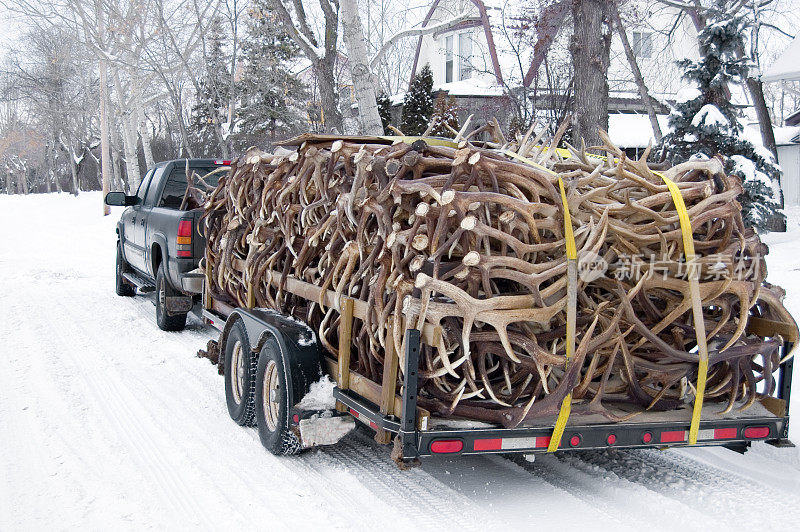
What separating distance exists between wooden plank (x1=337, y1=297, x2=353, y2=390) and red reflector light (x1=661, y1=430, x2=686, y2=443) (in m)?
1.90

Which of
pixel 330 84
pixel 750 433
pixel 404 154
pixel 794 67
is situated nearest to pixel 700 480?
pixel 750 433

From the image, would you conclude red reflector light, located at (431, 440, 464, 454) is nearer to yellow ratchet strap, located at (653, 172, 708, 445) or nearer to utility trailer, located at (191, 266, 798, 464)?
utility trailer, located at (191, 266, 798, 464)

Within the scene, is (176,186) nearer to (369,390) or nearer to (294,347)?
(294,347)

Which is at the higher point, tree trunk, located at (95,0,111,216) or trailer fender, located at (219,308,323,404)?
tree trunk, located at (95,0,111,216)

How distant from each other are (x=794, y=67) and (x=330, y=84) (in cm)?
941

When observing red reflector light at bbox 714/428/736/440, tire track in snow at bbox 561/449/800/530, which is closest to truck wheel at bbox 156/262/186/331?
tire track in snow at bbox 561/449/800/530

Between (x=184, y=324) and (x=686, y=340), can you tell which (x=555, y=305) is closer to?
(x=686, y=340)

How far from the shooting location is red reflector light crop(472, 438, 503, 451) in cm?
381

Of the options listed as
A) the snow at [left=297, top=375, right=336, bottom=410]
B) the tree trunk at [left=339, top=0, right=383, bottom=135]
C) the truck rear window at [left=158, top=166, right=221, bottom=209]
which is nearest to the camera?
the snow at [left=297, top=375, right=336, bottom=410]

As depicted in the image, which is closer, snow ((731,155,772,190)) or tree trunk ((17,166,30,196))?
snow ((731,155,772,190))

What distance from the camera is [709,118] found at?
14.9 metres

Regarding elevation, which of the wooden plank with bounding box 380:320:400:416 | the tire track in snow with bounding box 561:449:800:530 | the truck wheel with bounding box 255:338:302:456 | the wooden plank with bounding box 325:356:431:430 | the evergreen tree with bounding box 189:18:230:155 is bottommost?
the tire track in snow with bounding box 561:449:800:530

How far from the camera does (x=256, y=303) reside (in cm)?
613

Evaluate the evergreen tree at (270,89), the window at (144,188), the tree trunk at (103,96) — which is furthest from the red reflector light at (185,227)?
the evergreen tree at (270,89)
